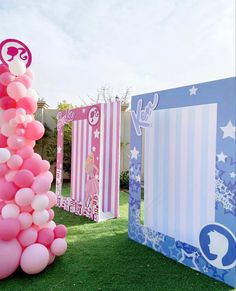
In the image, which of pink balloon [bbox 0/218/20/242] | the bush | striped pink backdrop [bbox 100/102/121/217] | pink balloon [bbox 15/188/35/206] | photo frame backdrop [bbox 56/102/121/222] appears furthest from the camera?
the bush

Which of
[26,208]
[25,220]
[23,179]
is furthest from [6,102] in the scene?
[25,220]

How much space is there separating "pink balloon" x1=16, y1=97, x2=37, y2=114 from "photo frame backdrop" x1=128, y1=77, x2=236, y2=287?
4.20ft

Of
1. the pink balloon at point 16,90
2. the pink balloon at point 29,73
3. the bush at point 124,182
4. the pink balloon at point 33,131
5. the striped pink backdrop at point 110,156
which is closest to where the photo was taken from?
the pink balloon at point 16,90

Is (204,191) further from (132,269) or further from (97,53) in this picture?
(97,53)

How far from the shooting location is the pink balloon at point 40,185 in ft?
8.75

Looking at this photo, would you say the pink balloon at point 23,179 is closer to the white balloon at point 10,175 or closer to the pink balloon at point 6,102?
the white balloon at point 10,175

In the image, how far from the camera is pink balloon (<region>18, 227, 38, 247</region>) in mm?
2609

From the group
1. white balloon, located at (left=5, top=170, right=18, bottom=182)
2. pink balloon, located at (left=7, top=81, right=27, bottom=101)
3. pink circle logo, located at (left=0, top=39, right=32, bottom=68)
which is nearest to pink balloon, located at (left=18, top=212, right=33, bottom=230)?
white balloon, located at (left=5, top=170, right=18, bottom=182)

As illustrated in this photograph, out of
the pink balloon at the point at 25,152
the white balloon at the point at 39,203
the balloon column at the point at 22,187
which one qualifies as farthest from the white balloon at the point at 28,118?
the white balloon at the point at 39,203

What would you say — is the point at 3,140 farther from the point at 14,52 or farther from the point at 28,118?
the point at 14,52

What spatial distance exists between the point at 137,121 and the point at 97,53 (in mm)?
3123

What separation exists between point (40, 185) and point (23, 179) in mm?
165

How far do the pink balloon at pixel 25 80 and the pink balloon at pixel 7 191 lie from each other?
99cm

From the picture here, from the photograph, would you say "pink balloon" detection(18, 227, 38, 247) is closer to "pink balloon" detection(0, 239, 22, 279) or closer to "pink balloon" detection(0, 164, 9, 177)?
"pink balloon" detection(0, 239, 22, 279)
